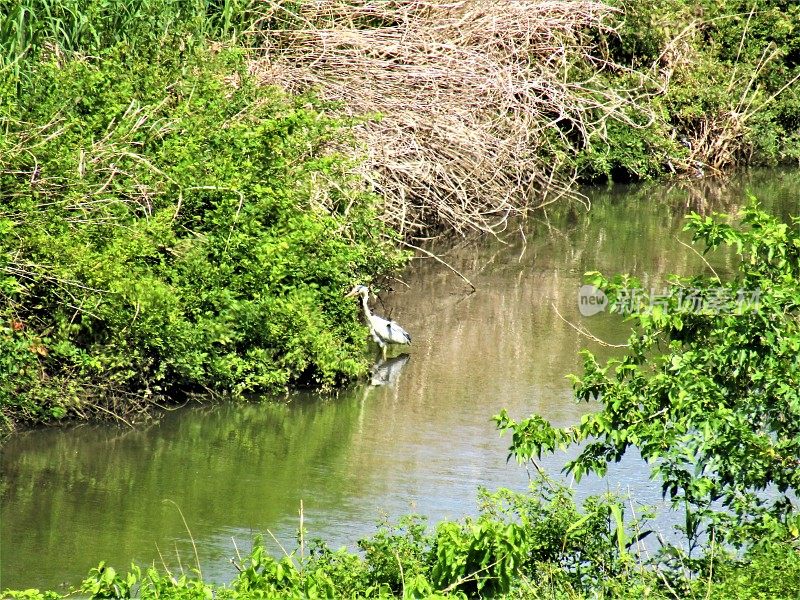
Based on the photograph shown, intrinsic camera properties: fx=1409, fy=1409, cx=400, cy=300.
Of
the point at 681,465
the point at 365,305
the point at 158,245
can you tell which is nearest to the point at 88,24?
the point at 158,245

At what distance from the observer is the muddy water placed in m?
7.39

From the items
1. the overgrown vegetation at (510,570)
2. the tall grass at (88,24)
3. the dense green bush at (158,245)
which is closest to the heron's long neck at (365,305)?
the dense green bush at (158,245)

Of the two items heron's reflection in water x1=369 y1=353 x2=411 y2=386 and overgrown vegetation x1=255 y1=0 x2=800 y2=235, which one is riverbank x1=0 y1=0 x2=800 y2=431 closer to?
overgrown vegetation x1=255 y1=0 x2=800 y2=235

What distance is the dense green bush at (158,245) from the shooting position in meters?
8.66

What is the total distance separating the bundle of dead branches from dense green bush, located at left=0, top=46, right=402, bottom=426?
209cm

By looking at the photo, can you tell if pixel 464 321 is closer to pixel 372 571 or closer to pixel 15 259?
pixel 15 259

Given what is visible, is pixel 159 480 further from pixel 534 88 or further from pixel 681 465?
Answer: pixel 534 88

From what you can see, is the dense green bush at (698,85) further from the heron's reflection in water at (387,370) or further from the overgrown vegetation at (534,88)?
the heron's reflection in water at (387,370)

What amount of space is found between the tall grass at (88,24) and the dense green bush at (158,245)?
14.5 inches

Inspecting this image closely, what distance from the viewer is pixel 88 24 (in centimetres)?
1128

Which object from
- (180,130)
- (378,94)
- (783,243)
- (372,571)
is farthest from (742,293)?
(378,94)

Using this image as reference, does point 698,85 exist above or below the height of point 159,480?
above

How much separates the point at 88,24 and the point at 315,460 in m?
4.55
